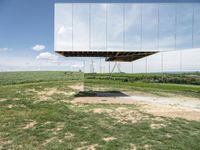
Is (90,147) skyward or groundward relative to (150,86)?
groundward

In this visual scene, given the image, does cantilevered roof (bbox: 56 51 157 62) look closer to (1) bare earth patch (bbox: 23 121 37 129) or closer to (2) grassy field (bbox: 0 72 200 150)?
(2) grassy field (bbox: 0 72 200 150)

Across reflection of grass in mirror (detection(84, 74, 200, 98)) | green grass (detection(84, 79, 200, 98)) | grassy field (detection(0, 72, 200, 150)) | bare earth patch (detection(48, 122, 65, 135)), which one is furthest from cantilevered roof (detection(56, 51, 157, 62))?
bare earth patch (detection(48, 122, 65, 135))

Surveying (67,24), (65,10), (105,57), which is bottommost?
(105,57)

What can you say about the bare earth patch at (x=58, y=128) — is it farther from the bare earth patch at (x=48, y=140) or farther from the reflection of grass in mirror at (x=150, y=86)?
the reflection of grass in mirror at (x=150, y=86)

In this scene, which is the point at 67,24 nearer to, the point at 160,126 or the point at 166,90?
the point at 160,126

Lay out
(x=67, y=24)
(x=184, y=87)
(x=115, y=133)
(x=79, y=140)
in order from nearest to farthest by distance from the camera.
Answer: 1. (x=79, y=140)
2. (x=115, y=133)
3. (x=67, y=24)
4. (x=184, y=87)

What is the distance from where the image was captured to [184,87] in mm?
17844

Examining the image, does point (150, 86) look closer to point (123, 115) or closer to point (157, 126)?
point (123, 115)

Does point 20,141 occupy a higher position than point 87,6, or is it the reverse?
point 87,6

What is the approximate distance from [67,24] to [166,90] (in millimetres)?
11876

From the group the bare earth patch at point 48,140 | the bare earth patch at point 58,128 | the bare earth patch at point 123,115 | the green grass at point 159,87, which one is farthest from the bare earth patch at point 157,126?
the green grass at point 159,87

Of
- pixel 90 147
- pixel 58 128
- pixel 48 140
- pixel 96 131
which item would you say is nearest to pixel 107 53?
pixel 58 128

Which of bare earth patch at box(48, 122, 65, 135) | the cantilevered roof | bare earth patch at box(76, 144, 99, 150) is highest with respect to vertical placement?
the cantilevered roof

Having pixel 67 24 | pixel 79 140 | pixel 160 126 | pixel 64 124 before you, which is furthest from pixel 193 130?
pixel 67 24
